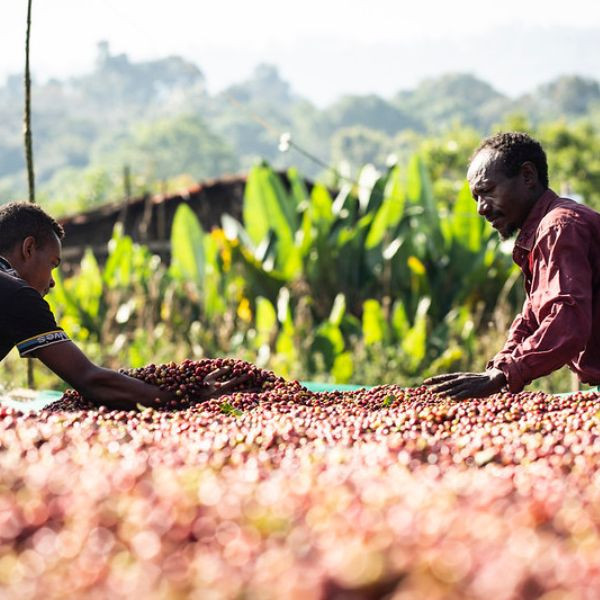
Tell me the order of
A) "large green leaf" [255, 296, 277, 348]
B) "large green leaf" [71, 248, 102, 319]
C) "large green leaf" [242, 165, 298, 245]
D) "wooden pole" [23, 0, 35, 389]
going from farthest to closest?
"large green leaf" [242, 165, 298, 245], "large green leaf" [71, 248, 102, 319], "large green leaf" [255, 296, 277, 348], "wooden pole" [23, 0, 35, 389]

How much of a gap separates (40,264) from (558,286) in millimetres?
1750

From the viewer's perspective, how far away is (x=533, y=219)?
3.77 m

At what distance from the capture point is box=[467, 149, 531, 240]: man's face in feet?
12.5

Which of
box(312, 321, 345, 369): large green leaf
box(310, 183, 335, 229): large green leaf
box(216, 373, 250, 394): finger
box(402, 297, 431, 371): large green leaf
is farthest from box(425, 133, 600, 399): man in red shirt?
box(310, 183, 335, 229): large green leaf

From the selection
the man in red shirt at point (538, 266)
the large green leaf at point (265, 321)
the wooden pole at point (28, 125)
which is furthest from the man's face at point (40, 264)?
the large green leaf at point (265, 321)

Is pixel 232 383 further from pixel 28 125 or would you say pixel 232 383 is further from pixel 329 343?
pixel 329 343

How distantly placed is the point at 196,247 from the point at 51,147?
12483 centimetres

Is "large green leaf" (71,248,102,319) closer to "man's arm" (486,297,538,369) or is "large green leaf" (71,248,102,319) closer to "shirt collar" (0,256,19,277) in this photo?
"shirt collar" (0,256,19,277)

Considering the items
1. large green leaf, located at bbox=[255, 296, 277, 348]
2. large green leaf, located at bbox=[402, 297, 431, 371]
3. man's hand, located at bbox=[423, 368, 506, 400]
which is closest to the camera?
man's hand, located at bbox=[423, 368, 506, 400]

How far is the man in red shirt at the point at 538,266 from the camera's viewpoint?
3510 millimetres

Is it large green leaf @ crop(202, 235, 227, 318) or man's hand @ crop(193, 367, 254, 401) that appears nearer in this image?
man's hand @ crop(193, 367, 254, 401)

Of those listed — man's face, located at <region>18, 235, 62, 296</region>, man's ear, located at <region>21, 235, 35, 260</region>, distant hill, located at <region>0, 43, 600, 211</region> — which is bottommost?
distant hill, located at <region>0, 43, 600, 211</region>

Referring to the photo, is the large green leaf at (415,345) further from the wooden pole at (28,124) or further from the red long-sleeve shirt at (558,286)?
the red long-sleeve shirt at (558,286)

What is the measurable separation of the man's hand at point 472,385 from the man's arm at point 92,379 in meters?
0.95
